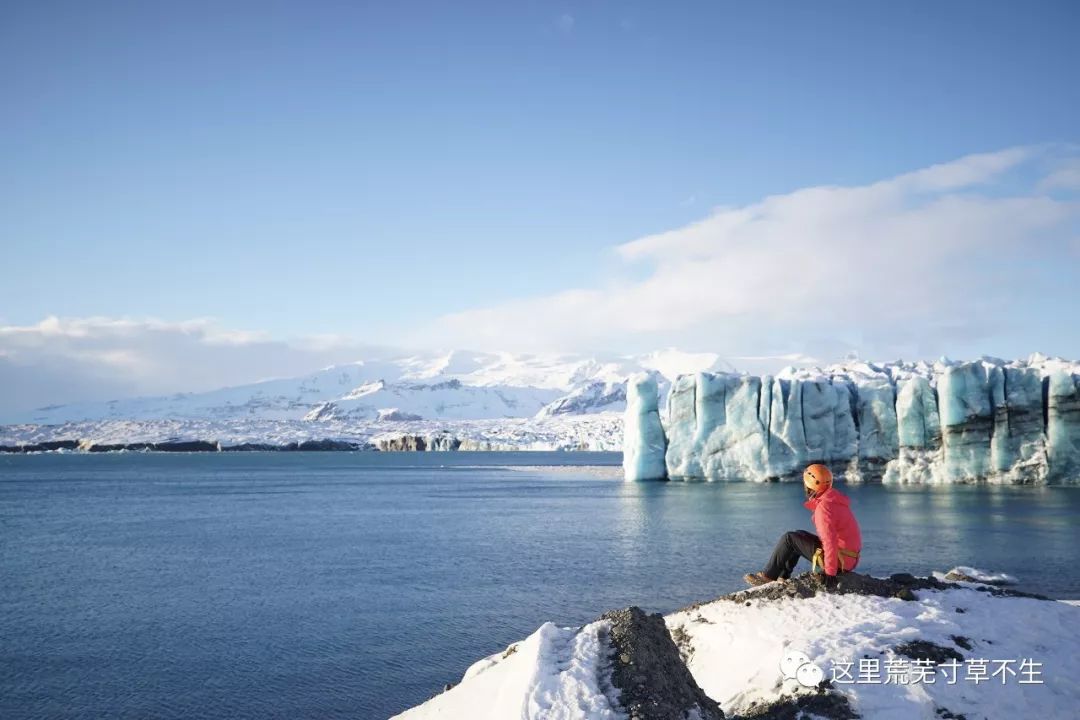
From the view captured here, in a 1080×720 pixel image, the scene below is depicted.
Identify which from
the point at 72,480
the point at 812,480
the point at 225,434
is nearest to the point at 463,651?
the point at 812,480

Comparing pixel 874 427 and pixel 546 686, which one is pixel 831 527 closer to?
pixel 546 686

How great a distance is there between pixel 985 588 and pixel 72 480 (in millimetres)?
82989

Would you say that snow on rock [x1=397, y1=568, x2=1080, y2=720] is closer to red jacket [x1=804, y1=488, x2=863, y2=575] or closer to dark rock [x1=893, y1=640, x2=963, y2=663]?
dark rock [x1=893, y1=640, x2=963, y2=663]

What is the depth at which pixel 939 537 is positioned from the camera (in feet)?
97.3

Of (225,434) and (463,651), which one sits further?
(225,434)

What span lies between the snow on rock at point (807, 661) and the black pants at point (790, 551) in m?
0.33

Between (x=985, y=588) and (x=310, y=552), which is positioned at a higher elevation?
(x=985, y=588)

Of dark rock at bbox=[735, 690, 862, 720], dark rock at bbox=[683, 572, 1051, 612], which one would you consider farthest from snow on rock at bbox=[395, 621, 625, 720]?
dark rock at bbox=[683, 572, 1051, 612]

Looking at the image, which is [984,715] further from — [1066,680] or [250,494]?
[250,494]

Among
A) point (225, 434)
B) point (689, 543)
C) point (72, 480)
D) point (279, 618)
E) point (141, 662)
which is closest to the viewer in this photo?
point (141, 662)

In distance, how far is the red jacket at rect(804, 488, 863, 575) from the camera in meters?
8.86

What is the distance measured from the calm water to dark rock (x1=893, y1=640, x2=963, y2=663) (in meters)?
7.21

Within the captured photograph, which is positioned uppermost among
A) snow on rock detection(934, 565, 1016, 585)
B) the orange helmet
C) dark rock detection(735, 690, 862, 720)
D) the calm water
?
the orange helmet

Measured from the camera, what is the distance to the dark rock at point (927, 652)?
7.71 meters
